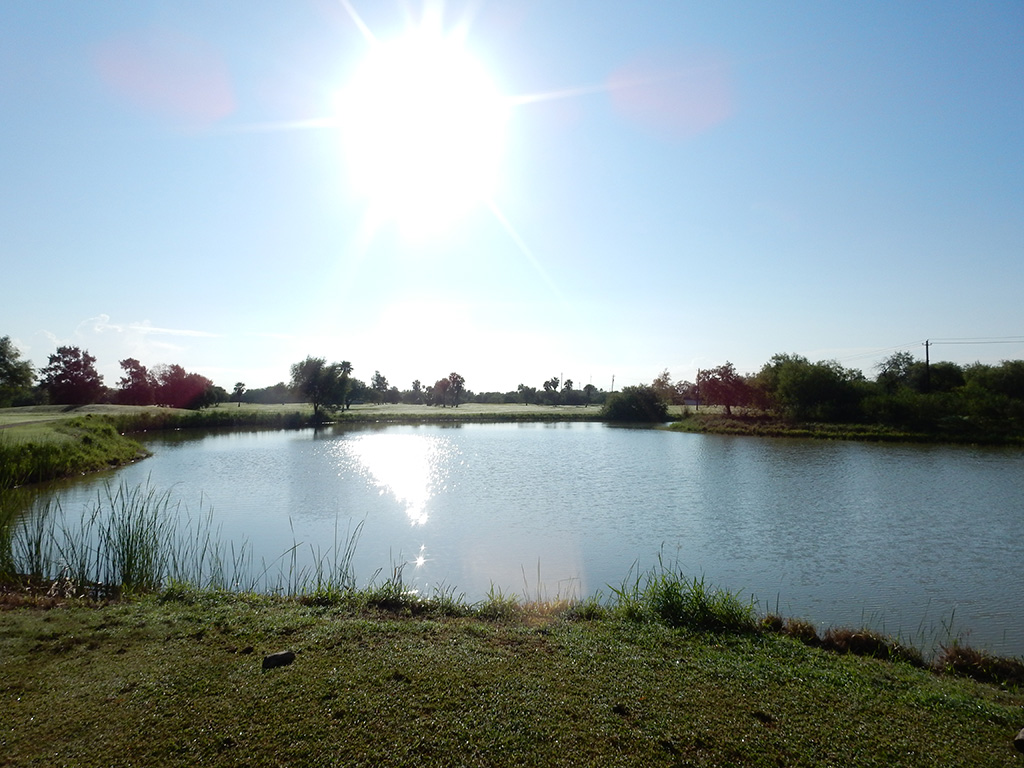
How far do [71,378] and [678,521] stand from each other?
67969 mm

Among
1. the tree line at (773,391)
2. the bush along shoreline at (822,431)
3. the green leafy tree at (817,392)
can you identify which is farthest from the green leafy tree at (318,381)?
the green leafy tree at (817,392)

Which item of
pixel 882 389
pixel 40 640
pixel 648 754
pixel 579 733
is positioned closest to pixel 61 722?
pixel 40 640

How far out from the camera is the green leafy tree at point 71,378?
189 ft

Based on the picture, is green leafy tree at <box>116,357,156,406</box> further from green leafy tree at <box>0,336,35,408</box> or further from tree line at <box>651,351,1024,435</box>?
tree line at <box>651,351,1024,435</box>

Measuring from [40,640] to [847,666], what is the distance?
8.34 metres

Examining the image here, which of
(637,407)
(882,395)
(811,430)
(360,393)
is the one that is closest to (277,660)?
(811,430)

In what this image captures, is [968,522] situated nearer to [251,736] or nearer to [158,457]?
[251,736]

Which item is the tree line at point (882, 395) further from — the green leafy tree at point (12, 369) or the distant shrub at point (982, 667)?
the green leafy tree at point (12, 369)

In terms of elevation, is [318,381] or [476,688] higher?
[318,381]

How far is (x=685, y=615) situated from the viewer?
682cm

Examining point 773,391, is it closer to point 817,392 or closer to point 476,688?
point 817,392

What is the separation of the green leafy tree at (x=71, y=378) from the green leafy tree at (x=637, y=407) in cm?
6080

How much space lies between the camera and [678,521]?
14648mm

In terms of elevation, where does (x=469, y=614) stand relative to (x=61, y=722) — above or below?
below
